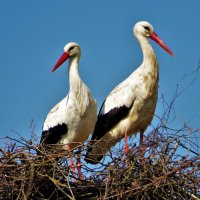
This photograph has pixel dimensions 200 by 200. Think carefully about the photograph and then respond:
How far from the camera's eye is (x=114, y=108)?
10094 millimetres

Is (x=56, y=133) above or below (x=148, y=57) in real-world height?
below

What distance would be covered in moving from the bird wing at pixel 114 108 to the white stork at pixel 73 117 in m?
0.16

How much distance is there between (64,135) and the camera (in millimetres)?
10570

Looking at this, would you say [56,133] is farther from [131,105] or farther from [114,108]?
[131,105]

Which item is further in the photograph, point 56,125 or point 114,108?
point 56,125

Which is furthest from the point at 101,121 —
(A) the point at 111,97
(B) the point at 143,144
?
(B) the point at 143,144

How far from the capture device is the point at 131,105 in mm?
9945

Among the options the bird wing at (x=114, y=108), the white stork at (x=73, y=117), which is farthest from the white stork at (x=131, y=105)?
the white stork at (x=73, y=117)

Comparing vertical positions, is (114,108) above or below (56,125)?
below

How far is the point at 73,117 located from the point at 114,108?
2.04 feet

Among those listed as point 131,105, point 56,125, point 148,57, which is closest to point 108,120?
point 131,105

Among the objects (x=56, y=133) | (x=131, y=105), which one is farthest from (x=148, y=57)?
(x=56, y=133)

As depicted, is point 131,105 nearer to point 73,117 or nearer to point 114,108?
point 114,108

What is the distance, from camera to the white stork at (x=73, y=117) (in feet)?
34.2
